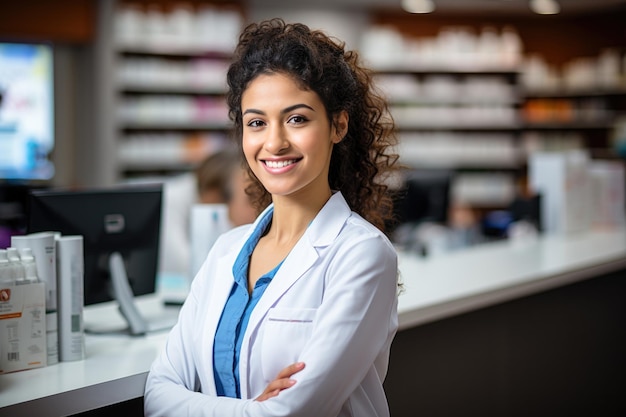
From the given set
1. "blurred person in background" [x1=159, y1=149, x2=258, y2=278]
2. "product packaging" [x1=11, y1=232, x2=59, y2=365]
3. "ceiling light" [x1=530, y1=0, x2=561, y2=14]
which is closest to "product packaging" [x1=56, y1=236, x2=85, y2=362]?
"product packaging" [x1=11, y1=232, x2=59, y2=365]

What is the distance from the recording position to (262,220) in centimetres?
189

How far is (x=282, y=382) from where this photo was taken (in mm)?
1555

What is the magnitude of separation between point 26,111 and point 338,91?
6181 mm

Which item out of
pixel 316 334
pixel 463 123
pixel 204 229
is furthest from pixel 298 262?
pixel 463 123

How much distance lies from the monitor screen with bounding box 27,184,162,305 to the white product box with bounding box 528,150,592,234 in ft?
9.51

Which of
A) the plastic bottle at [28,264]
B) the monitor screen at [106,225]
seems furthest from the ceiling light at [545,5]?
the plastic bottle at [28,264]

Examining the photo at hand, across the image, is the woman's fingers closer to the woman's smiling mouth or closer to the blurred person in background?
the woman's smiling mouth

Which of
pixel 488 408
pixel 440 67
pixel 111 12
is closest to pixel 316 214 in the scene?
pixel 488 408

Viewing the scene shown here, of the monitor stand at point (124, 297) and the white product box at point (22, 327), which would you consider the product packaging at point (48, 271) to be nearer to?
the white product box at point (22, 327)

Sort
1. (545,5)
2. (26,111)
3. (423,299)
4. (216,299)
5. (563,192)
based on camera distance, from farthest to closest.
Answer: (545,5), (26,111), (563,192), (423,299), (216,299)

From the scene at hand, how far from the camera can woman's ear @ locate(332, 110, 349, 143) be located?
1.72 meters

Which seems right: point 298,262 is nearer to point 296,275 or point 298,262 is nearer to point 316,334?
point 296,275

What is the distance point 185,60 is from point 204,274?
20.2 feet

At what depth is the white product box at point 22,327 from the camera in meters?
1.88
